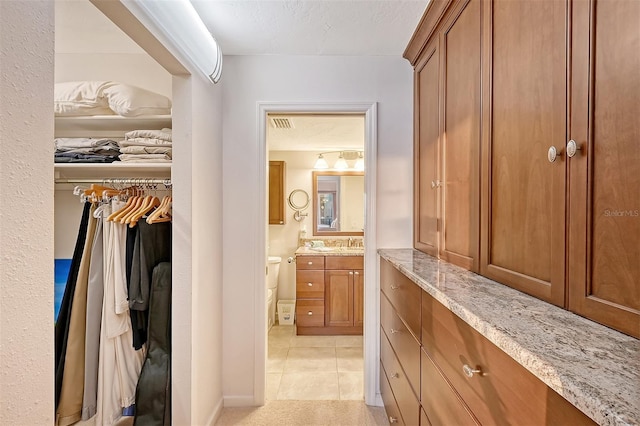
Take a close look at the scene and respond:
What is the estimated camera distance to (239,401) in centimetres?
215

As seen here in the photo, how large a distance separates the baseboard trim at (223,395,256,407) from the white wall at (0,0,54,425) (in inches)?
64.7

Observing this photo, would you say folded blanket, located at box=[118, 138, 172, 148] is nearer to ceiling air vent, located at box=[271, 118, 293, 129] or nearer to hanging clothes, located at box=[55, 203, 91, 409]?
hanging clothes, located at box=[55, 203, 91, 409]

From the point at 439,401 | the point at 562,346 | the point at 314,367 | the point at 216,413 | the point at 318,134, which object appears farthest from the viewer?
the point at 318,134

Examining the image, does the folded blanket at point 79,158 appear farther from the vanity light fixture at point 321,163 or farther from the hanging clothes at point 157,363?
the vanity light fixture at point 321,163

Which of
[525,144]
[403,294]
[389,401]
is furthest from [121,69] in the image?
[389,401]

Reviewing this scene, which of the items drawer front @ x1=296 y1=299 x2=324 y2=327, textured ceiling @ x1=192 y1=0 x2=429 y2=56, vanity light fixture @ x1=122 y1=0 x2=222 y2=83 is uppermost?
textured ceiling @ x1=192 y1=0 x2=429 y2=56

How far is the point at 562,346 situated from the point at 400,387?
1155mm

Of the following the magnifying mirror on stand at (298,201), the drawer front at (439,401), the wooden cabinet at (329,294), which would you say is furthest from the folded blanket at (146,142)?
the magnifying mirror on stand at (298,201)

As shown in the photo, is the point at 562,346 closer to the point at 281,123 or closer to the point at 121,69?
the point at 121,69

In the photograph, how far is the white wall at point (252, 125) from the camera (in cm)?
214

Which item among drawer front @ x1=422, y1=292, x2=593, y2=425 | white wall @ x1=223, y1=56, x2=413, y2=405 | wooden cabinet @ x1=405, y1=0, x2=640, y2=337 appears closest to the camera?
drawer front @ x1=422, y1=292, x2=593, y2=425

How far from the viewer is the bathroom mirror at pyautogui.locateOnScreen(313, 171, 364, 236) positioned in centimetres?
415

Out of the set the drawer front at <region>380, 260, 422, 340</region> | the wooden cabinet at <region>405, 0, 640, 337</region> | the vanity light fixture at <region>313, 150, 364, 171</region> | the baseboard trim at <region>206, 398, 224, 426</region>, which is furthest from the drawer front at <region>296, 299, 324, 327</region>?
the wooden cabinet at <region>405, 0, 640, 337</region>

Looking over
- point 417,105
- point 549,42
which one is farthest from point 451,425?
point 417,105
